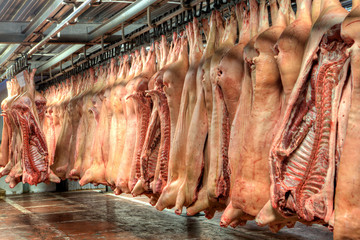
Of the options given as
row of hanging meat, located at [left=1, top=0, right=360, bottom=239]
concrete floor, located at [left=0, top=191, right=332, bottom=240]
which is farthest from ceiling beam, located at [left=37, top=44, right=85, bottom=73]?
concrete floor, located at [left=0, top=191, right=332, bottom=240]

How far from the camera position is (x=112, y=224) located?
24.4ft

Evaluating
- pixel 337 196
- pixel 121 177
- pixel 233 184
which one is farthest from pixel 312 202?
pixel 121 177

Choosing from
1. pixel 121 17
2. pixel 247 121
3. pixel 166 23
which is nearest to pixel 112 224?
pixel 121 17

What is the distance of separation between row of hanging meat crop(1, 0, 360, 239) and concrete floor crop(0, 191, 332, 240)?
3.51ft

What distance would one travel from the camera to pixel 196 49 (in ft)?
14.5

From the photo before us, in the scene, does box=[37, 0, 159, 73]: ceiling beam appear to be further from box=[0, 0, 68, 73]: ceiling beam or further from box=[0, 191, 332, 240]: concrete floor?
box=[0, 191, 332, 240]: concrete floor

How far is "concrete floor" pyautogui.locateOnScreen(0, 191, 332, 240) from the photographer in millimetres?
6652

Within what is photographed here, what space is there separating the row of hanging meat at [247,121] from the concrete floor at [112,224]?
107cm

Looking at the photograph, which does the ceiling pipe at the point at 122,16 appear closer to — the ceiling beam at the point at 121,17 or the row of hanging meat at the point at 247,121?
the ceiling beam at the point at 121,17

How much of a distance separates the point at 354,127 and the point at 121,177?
332 cm

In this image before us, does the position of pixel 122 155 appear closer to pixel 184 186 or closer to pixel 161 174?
pixel 161 174

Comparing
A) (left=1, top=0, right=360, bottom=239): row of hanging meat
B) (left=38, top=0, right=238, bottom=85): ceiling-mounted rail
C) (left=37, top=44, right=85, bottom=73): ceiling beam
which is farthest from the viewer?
(left=37, top=44, right=85, bottom=73): ceiling beam

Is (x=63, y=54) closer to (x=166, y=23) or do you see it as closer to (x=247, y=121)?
(x=166, y=23)

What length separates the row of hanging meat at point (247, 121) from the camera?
2.64 m
